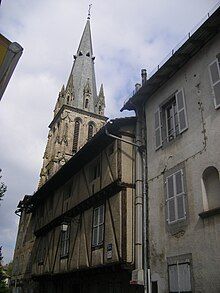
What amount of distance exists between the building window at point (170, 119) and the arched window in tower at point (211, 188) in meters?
1.60

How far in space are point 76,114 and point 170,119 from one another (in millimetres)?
35521

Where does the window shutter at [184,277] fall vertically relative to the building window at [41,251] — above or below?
below

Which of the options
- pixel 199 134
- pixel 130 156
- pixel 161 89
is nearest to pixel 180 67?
pixel 161 89

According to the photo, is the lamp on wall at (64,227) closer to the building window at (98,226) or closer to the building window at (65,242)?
the building window at (65,242)

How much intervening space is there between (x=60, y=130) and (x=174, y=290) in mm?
36282

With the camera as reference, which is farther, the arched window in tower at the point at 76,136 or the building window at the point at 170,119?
the arched window in tower at the point at 76,136

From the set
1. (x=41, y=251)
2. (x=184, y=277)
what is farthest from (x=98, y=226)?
(x=41, y=251)

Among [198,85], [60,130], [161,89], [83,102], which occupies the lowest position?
[198,85]

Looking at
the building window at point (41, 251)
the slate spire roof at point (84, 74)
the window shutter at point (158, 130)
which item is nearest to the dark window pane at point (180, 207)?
the window shutter at point (158, 130)

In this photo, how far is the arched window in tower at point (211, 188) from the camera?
7621 mm

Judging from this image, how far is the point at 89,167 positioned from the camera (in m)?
14.1

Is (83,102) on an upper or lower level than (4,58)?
upper

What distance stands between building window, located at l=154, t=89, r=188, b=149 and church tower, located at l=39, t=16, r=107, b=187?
2835cm

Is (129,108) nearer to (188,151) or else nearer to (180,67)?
(180,67)
